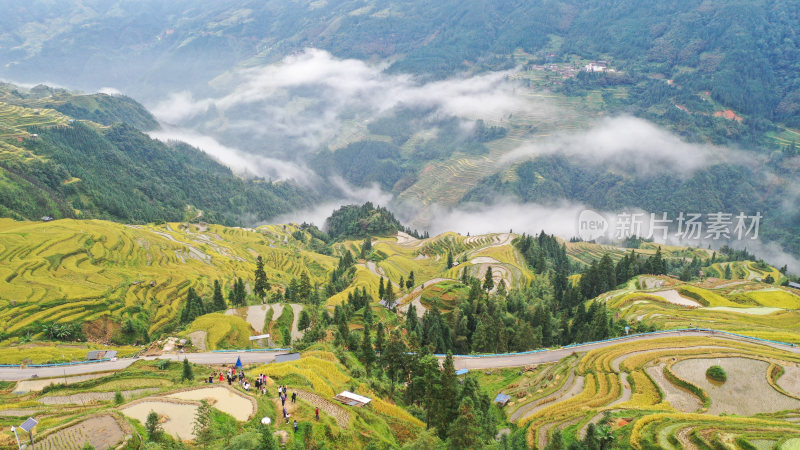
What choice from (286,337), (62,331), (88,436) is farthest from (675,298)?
(62,331)

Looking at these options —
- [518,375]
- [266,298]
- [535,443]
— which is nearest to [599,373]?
[518,375]

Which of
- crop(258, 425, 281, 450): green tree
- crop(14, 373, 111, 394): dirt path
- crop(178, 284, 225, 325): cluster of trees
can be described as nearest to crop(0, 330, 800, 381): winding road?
crop(14, 373, 111, 394): dirt path

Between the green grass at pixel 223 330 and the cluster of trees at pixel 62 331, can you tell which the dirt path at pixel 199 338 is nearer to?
the green grass at pixel 223 330

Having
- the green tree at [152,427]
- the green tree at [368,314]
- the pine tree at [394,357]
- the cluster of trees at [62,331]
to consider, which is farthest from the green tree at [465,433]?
the cluster of trees at [62,331]

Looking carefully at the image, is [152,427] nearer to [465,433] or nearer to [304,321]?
[465,433]

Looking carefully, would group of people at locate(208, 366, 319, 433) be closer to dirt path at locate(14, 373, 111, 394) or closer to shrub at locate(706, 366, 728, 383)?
dirt path at locate(14, 373, 111, 394)

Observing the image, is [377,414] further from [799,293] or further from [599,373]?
[799,293]
